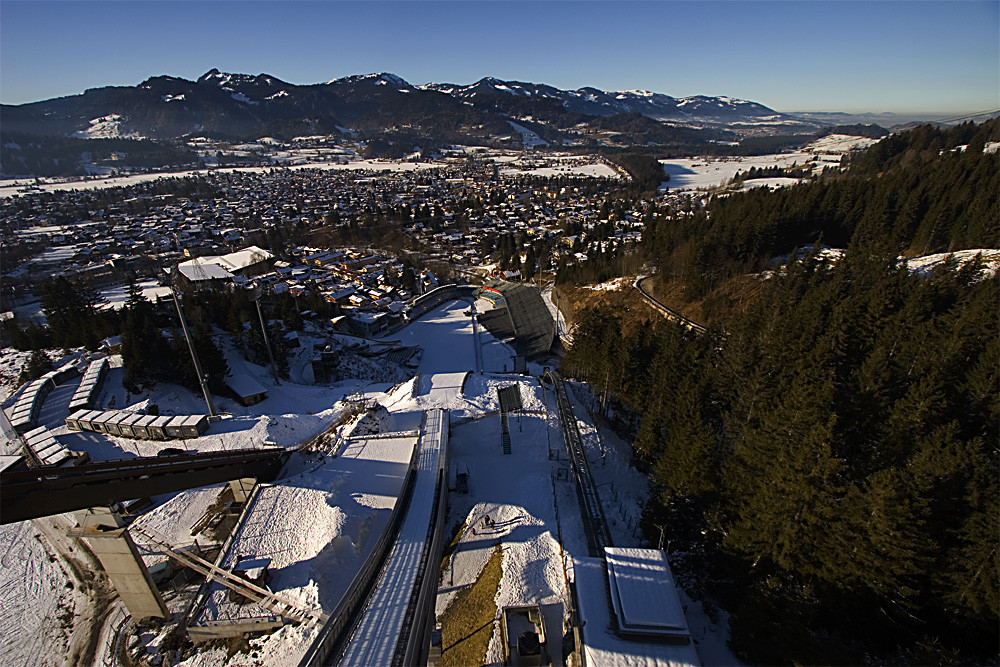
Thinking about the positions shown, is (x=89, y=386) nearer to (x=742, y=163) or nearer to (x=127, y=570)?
(x=127, y=570)

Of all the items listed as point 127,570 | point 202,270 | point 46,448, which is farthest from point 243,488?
point 202,270

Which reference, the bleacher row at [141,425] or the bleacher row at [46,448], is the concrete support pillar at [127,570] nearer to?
the bleacher row at [46,448]

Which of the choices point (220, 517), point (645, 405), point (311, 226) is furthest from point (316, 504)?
point (311, 226)

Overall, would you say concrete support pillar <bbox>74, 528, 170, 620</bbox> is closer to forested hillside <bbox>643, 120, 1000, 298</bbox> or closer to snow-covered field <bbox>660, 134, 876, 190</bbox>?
forested hillside <bbox>643, 120, 1000, 298</bbox>

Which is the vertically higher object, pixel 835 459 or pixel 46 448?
pixel 835 459

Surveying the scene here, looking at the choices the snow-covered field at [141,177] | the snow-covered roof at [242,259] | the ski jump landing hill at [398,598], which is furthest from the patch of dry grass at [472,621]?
the snow-covered field at [141,177]

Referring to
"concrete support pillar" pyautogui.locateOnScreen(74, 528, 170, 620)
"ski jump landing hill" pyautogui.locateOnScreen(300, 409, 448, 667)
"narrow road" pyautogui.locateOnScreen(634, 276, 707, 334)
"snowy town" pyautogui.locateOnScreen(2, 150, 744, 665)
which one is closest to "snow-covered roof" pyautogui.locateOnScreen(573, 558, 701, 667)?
"snowy town" pyautogui.locateOnScreen(2, 150, 744, 665)

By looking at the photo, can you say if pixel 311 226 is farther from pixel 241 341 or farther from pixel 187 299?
pixel 241 341
